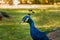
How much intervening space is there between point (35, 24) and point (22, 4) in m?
0.28

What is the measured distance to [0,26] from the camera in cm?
183

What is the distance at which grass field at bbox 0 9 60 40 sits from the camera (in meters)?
1.82

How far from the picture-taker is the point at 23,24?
1804 mm

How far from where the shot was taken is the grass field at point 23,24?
1821 mm

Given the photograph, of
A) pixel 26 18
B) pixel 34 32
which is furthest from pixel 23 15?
pixel 34 32

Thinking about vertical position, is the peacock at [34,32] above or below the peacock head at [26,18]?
below

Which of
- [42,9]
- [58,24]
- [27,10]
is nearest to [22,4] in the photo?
[27,10]

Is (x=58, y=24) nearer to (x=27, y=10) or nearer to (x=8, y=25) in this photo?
(x=27, y=10)

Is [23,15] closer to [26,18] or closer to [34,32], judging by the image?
[26,18]

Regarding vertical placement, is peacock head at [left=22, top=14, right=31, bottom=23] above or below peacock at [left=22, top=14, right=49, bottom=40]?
above

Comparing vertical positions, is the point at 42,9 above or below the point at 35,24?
Answer: above

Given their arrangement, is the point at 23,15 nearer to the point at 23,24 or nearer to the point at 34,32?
the point at 23,24

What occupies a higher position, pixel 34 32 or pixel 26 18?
pixel 26 18

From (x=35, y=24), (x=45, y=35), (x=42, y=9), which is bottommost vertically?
(x=45, y=35)
